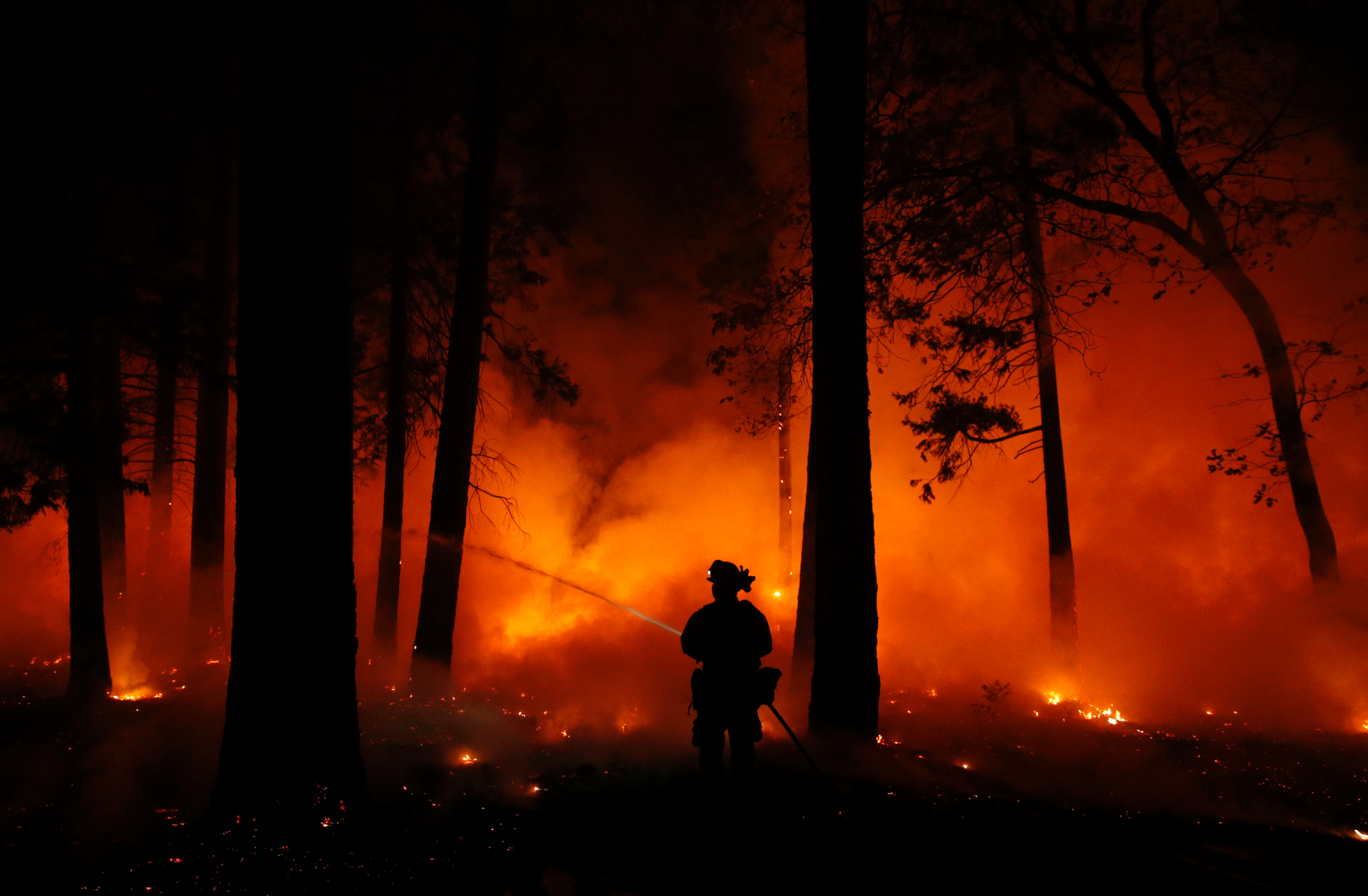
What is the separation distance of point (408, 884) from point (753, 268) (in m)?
13.9

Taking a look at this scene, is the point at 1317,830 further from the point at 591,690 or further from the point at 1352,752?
the point at 591,690

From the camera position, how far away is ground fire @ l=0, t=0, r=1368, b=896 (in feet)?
15.4

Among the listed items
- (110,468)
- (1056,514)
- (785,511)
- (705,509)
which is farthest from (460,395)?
(785,511)

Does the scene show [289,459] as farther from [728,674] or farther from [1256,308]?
[1256,308]

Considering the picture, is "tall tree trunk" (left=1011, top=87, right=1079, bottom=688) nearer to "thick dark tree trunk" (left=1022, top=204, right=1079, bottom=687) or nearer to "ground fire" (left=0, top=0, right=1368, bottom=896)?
"thick dark tree trunk" (left=1022, top=204, right=1079, bottom=687)

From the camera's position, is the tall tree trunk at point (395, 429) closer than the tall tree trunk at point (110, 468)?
No

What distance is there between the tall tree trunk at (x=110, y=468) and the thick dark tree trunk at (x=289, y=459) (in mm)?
5348

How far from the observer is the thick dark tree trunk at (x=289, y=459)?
4.61 m

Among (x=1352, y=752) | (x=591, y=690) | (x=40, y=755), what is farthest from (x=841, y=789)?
(x=40, y=755)

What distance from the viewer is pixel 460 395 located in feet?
30.9

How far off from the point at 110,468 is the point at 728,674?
28.2 ft

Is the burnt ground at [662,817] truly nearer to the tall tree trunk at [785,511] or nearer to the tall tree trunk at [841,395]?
the tall tree trunk at [841,395]

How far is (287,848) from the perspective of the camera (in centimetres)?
437

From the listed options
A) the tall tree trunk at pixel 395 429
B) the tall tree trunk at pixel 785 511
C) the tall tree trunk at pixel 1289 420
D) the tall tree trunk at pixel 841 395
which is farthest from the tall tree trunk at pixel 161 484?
the tall tree trunk at pixel 1289 420
